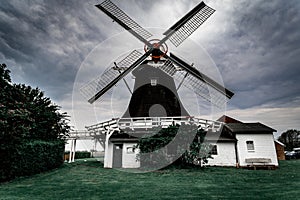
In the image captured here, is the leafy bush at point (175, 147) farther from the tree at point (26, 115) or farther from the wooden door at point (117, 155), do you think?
the tree at point (26, 115)

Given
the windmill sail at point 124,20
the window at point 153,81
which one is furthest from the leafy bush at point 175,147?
the windmill sail at point 124,20

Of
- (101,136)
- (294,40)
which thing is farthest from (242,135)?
(101,136)

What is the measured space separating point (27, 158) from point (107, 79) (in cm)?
750

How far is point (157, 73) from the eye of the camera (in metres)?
14.6

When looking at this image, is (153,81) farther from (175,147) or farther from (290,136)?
(290,136)

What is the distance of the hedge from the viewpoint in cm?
887

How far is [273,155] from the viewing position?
13414mm

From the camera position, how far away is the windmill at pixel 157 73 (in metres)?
13.9

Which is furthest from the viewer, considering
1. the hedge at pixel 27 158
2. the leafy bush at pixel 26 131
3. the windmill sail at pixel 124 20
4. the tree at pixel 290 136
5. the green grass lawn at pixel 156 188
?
the tree at pixel 290 136

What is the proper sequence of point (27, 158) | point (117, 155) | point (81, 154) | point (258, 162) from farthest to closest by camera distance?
point (81, 154) < point (117, 155) < point (258, 162) < point (27, 158)

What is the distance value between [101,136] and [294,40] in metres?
16.2

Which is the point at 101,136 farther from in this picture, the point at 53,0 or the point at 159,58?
the point at 53,0

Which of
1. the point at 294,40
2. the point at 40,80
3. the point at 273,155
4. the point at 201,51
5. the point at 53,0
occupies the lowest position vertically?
the point at 273,155

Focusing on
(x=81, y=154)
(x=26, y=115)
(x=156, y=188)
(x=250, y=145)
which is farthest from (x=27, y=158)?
(x=81, y=154)
